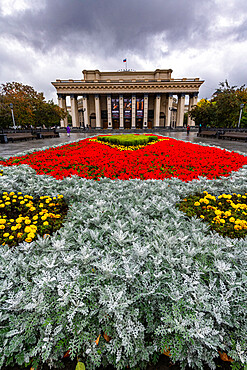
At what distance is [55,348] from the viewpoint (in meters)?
1.40

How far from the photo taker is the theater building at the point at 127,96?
50.6m

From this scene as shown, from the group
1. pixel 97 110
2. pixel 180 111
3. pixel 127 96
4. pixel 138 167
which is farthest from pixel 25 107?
pixel 180 111

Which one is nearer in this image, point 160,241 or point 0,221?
point 160,241

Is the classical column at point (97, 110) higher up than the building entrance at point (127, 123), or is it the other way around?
the classical column at point (97, 110)

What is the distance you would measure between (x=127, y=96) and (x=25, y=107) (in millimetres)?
37817

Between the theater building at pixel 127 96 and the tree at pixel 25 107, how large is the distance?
2135cm

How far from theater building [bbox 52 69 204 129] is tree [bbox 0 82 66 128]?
21352 millimetres

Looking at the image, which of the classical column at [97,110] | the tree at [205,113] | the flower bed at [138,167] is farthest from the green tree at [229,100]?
the classical column at [97,110]

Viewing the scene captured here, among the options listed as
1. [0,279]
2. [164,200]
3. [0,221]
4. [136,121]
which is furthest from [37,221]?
[136,121]

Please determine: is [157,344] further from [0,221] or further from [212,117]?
[212,117]

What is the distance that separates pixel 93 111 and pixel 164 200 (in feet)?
193

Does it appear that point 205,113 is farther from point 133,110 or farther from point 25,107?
point 133,110

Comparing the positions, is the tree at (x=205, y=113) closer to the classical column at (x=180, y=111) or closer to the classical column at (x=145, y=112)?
the classical column at (x=180, y=111)

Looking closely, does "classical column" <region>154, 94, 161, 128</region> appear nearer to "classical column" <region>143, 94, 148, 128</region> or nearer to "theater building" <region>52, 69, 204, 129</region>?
"theater building" <region>52, 69, 204, 129</region>
